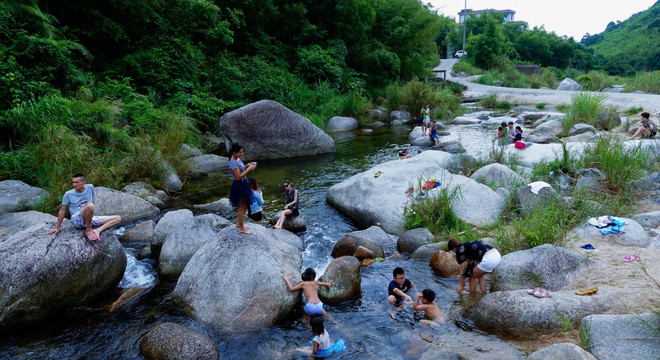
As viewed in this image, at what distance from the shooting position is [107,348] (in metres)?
5.59

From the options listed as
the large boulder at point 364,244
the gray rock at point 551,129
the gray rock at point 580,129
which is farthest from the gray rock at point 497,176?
the gray rock at point 551,129

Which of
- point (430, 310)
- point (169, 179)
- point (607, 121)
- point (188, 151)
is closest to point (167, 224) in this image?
point (169, 179)

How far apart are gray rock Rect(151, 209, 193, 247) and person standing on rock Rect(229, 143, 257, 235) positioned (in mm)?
1697

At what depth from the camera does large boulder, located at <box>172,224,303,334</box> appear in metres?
5.93

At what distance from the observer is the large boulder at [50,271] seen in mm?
5844

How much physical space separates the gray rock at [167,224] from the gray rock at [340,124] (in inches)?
553

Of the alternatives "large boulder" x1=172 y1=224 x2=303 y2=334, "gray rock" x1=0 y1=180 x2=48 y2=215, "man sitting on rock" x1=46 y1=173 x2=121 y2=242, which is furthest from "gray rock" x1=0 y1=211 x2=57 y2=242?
"large boulder" x1=172 y1=224 x2=303 y2=334

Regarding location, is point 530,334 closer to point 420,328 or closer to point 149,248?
point 420,328

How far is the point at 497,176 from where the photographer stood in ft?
34.3

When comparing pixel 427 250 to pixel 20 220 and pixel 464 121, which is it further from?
pixel 464 121

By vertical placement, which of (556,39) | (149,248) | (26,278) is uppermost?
(556,39)

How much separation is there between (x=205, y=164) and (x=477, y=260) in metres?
10.3

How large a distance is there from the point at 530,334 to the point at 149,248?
671cm

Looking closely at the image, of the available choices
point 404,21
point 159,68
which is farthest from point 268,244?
point 404,21
